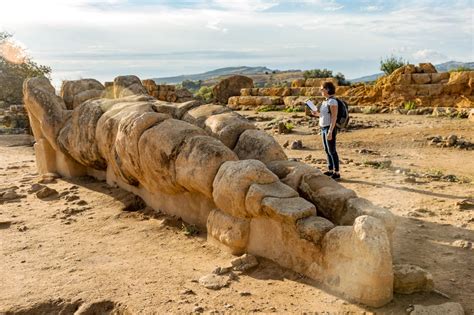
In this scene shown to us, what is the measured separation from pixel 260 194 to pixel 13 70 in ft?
79.8

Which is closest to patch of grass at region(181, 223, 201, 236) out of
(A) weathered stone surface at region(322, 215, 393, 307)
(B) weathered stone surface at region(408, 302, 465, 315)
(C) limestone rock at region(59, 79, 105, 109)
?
(A) weathered stone surface at region(322, 215, 393, 307)

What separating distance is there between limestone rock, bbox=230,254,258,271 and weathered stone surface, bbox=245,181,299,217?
0.40m

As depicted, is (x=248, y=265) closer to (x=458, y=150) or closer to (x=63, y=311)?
(x=63, y=311)

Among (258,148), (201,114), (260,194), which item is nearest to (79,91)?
(201,114)

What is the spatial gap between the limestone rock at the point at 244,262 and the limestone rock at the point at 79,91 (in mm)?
5159

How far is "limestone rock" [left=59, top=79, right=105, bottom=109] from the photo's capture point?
8.44 meters

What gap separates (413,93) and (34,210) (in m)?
15.9

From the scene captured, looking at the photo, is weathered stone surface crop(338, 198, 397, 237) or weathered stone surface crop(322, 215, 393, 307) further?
weathered stone surface crop(338, 198, 397, 237)

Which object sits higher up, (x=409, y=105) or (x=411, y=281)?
(x=411, y=281)

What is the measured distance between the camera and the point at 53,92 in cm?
843

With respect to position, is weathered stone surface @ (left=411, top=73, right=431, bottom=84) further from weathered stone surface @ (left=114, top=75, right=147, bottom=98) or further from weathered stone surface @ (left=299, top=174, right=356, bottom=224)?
weathered stone surface @ (left=299, top=174, right=356, bottom=224)

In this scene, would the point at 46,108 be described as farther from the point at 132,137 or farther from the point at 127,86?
the point at 132,137

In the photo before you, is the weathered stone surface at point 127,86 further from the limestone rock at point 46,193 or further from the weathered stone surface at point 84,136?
the limestone rock at point 46,193

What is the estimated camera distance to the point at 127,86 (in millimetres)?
8078
